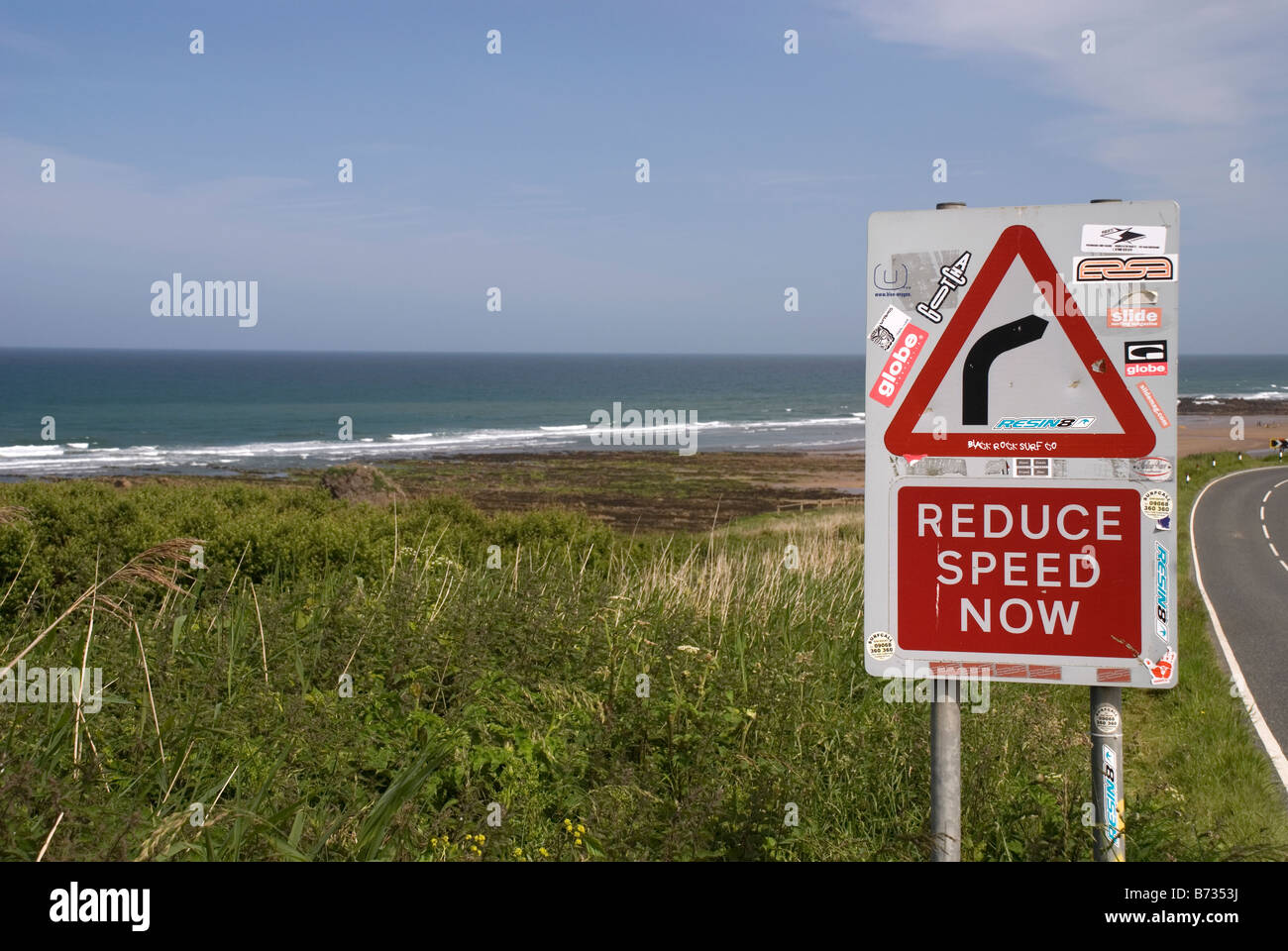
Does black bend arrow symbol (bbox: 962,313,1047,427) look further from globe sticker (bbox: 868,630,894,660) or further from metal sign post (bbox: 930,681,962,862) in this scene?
metal sign post (bbox: 930,681,962,862)

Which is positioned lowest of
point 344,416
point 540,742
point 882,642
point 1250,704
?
point 1250,704

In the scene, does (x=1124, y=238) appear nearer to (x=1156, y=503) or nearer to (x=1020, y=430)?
(x=1020, y=430)

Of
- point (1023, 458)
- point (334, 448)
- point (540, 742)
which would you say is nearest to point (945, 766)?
point (1023, 458)

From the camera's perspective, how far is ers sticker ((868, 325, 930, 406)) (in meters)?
2.49

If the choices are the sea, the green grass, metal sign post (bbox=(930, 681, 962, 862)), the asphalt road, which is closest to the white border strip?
the asphalt road

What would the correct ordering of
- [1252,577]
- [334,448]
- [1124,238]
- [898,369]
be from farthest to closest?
[334,448] → [1252,577] → [898,369] → [1124,238]

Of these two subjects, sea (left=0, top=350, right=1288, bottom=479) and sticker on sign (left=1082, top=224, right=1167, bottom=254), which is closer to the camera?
sticker on sign (left=1082, top=224, right=1167, bottom=254)

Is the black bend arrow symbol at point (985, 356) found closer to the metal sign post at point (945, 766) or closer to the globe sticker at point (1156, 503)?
the globe sticker at point (1156, 503)

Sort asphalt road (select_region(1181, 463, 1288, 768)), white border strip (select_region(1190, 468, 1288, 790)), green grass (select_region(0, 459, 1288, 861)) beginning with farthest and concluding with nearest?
1. asphalt road (select_region(1181, 463, 1288, 768))
2. white border strip (select_region(1190, 468, 1288, 790))
3. green grass (select_region(0, 459, 1288, 861))

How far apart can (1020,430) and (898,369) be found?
33 cm

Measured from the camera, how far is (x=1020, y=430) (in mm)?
2432

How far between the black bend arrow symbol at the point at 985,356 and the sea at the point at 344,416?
17342 mm

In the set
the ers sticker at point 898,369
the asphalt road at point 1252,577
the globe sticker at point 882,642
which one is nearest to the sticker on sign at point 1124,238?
the ers sticker at point 898,369
